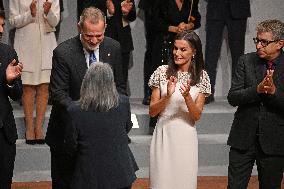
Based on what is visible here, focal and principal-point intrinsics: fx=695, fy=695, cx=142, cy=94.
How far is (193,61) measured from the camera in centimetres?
466

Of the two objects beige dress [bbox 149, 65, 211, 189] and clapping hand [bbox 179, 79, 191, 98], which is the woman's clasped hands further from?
beige dress [bbox 149, 65, 211, 189]

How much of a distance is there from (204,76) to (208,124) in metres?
2.39

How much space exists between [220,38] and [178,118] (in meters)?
3.03

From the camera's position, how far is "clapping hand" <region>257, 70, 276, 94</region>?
4.19m

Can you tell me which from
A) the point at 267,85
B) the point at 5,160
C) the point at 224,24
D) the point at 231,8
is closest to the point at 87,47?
the point at 5,160

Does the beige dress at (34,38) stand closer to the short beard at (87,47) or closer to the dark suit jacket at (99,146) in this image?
the short beard at (87,47)

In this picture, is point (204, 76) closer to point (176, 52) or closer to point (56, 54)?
point (176, 52)

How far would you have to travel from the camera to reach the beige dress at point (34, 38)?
21.7ft

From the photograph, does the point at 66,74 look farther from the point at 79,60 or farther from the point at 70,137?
the point at 70,137

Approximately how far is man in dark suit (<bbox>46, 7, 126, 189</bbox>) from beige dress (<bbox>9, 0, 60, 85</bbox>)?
7.23ft

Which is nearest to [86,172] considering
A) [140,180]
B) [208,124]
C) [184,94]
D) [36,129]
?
[184,94]

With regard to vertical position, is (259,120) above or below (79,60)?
below

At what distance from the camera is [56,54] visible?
4.41 metres

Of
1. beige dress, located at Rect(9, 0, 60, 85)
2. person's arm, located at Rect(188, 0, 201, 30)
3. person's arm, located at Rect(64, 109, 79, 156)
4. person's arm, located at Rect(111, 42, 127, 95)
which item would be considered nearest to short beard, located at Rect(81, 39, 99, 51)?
person's arm, located at Rect(111, 42, 127, 95)
